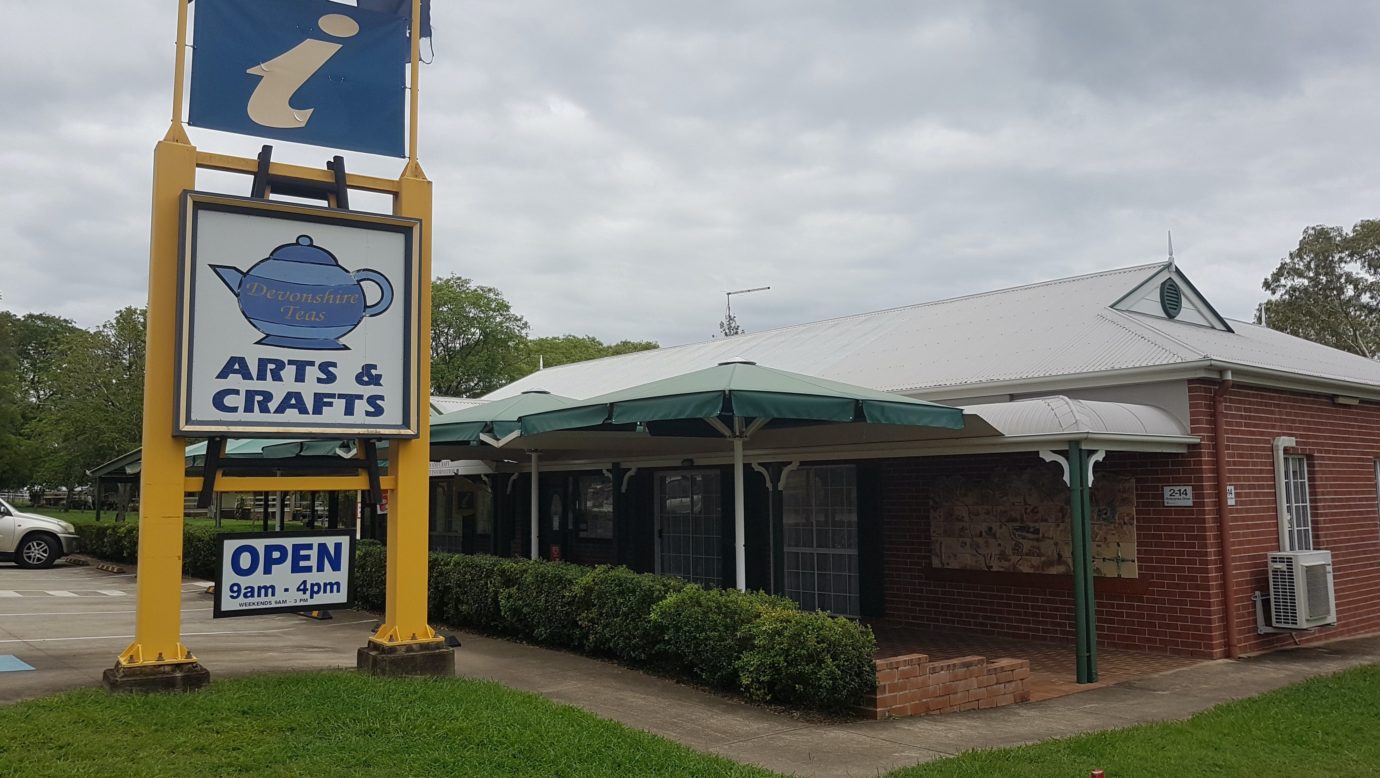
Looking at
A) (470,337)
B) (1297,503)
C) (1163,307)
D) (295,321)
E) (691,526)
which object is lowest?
(691,526)

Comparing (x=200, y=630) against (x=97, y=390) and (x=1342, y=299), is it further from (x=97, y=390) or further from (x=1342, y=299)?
(x=1342, y=299)

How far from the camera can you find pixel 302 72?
826 cm

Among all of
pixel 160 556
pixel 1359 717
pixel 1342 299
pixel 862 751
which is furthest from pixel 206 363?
pixel 1342 299

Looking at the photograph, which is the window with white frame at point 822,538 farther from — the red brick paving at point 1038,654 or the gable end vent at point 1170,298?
the gable end vent at point 1170,298

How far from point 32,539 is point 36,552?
1.08 feet

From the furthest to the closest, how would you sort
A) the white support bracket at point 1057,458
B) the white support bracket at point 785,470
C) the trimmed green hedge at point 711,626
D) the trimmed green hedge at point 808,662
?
the white support bracket at point 785,470 < the white support bracket at point 1057,458 < the trimmed green hedge at point 711,626 < the trimmed green hedge at point 808,662

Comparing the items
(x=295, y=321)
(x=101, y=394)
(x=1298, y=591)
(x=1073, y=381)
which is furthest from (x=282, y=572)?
(x=101, y=394)

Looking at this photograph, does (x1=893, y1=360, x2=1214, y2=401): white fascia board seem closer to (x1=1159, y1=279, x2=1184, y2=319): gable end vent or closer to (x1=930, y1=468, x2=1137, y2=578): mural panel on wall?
(x1=930, y1=468, x2=1137, y2=578): mural panel on wall

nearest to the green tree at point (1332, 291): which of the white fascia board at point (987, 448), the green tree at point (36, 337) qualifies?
the white fascia board at point (987, 448)

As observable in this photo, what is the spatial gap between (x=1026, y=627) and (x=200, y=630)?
9743mm

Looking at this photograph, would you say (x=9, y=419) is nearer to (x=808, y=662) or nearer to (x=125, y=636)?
(x=125, y=636)

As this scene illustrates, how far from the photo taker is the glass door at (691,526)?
16.0 metres

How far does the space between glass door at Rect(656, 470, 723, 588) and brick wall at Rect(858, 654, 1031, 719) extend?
23.5 feet

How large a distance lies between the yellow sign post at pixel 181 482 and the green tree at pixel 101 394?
28978mm
